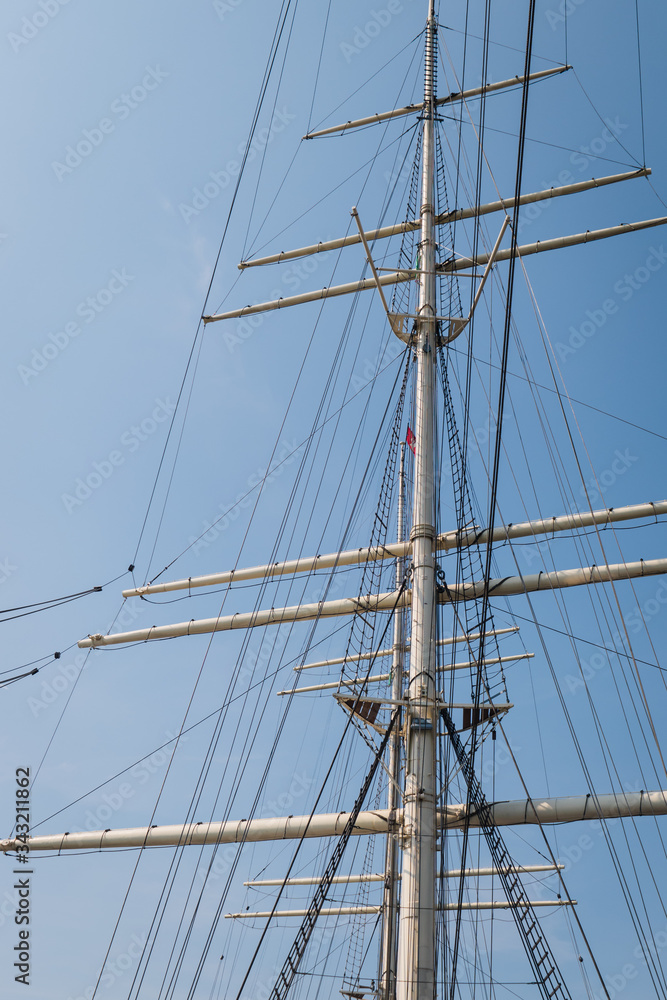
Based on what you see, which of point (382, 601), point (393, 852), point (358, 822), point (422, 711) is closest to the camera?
point (422, 711)

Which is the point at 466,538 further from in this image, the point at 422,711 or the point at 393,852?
the point at 393,852

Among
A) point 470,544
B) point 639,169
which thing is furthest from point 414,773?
point 639,169

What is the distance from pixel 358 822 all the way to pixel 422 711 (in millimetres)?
3054

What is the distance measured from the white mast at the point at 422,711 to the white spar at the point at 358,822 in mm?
492

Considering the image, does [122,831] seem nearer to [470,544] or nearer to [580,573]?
[470,544]

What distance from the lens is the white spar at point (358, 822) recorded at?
13141 millimetres

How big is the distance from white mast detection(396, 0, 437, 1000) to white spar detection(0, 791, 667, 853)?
492 millimetres

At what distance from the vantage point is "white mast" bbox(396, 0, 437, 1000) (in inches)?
410

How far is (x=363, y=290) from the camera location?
2019 centimetres

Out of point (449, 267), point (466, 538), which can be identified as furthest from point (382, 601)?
point (449, 267)

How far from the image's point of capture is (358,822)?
13.8m

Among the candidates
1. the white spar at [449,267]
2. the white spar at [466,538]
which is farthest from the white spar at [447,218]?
the white spar at [466,538]

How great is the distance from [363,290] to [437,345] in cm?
511

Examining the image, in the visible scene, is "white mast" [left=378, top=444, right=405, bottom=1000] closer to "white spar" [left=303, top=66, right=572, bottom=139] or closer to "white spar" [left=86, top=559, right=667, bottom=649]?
"white spar" [left=86, top=559, right=667, bottom=649]
